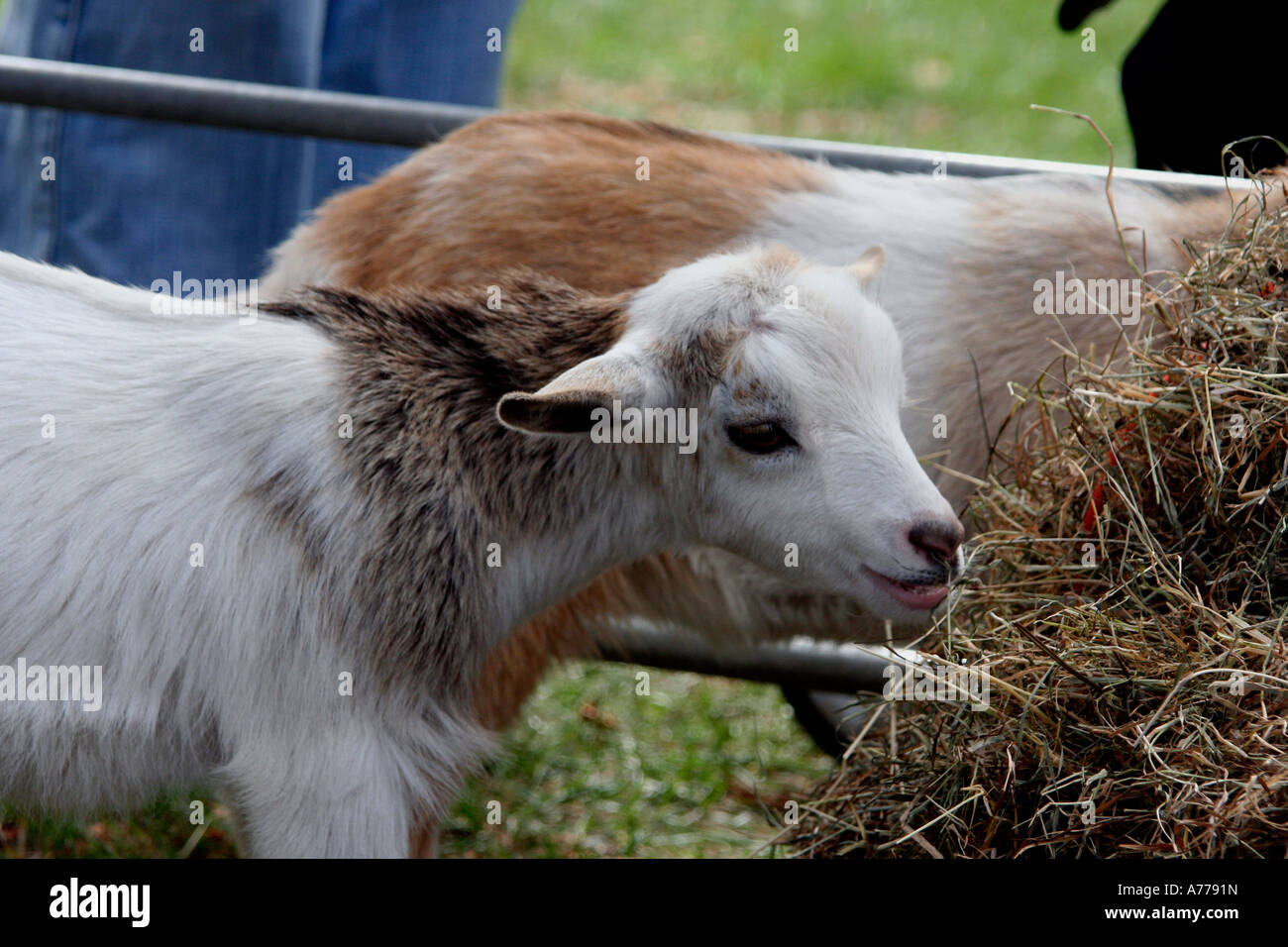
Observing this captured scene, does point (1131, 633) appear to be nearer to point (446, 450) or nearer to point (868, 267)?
point (868, 267)

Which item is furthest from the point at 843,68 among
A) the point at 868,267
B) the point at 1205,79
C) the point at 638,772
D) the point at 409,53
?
the point at 868,267

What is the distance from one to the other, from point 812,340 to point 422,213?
3.48 ft

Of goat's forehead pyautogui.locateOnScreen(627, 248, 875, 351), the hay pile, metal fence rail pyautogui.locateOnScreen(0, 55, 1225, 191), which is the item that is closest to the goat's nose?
the hay pile

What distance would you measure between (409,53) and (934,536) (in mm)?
2617

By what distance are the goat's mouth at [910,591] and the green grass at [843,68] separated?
20.3ft

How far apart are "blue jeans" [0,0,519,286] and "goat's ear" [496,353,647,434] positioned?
2.20 meters

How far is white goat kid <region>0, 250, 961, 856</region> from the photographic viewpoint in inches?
79.1

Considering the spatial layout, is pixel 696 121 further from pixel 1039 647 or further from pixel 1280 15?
pixel 1039 647

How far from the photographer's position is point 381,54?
4.10 m

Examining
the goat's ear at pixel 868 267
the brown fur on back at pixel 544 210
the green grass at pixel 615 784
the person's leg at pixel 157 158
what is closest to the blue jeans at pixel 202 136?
the person's leg at pixel 157 158

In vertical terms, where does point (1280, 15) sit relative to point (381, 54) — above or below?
below

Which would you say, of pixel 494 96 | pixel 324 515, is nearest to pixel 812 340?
pixel 324 515

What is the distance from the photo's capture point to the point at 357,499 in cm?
210

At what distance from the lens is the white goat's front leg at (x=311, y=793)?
79.9 inches
